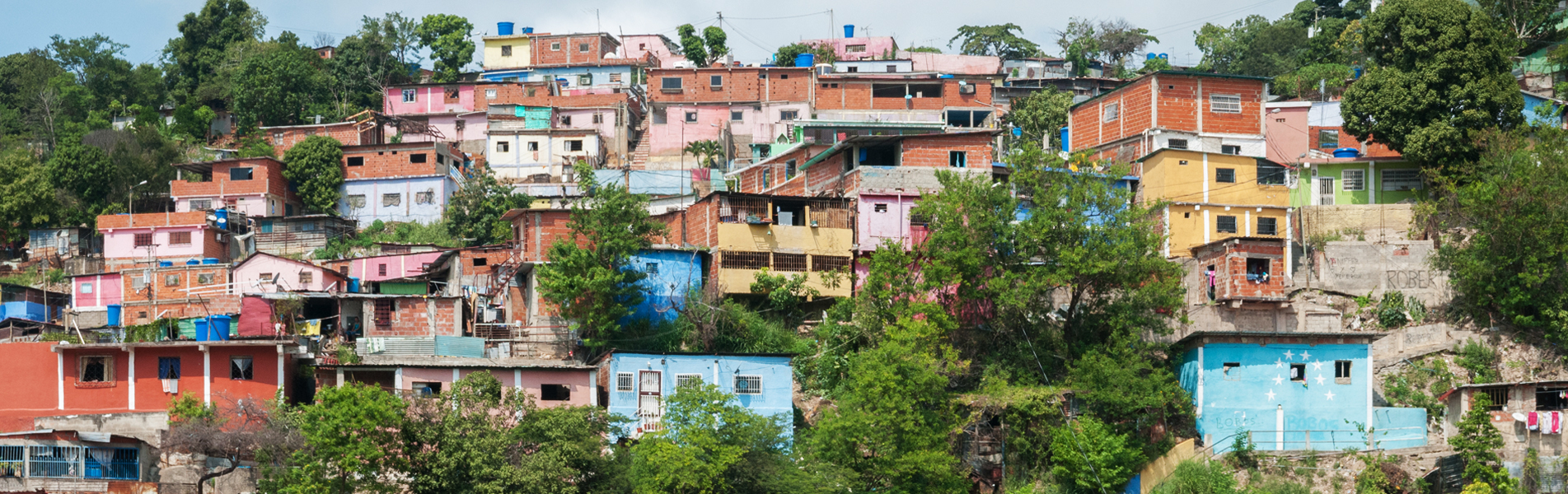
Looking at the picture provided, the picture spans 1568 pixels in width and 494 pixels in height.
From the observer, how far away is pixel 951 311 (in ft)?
107

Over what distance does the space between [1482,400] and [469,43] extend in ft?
181

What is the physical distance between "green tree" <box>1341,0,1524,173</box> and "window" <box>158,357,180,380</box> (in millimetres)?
31674

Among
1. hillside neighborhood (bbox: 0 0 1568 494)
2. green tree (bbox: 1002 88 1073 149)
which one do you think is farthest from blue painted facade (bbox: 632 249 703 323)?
green tree (bbox: 1002 88 1073 149)

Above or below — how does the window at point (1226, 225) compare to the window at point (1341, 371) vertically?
above

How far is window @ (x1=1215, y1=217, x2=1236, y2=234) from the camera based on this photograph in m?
38.8

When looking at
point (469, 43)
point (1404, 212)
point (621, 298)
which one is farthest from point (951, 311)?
point (469, 43)

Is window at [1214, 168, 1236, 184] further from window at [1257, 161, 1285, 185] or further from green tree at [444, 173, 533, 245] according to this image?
green tree at [444, 173, 533, 245]

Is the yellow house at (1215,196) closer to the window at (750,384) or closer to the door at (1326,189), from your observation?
the door at (1326,189)

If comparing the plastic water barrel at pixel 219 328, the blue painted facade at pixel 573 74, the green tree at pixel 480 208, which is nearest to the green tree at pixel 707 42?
the blue painted facade at pixel 573 74

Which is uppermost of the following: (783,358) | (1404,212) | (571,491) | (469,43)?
(469,43)

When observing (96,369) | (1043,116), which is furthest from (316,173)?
(1043,116)

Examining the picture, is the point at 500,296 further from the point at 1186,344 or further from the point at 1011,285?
the point at 1186,344

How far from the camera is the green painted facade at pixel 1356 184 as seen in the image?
3956 centimetres

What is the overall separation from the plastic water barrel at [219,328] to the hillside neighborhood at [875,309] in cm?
10
